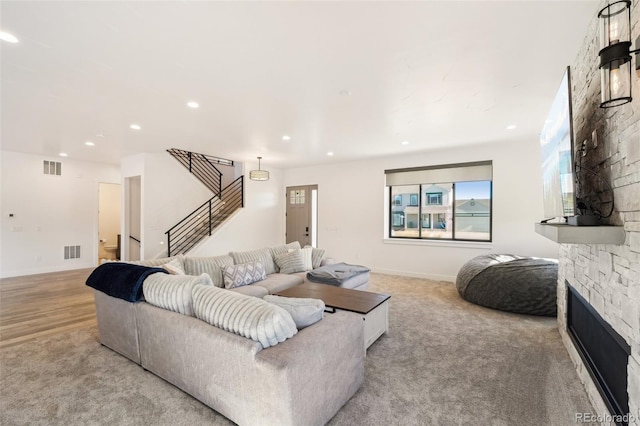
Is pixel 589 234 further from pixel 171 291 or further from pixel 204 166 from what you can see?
pixel 204 166

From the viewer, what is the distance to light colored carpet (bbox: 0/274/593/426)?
198 centimetres

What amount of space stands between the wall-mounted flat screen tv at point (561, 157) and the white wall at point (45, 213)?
353 inches

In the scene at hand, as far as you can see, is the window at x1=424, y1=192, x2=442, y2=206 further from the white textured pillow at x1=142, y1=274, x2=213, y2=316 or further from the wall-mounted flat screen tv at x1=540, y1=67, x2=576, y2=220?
the white textured pillow at x1=142, y1=274, x2=213, y2=316

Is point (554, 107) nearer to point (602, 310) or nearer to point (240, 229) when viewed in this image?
point (602, 310)

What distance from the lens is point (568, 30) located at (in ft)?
6.83

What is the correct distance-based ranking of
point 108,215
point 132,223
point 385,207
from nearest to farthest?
point 385,207 < point 132,223 < point 108,215

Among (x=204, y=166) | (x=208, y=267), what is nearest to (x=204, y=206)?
(x=204, y=166)

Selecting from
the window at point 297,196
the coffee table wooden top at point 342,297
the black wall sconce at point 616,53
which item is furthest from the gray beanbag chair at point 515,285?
the window at point 297,196

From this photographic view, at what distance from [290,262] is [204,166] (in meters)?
4.22

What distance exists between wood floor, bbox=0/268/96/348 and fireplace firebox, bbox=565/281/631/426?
489cm

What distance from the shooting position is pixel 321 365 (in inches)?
71.2

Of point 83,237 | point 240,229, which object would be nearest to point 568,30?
point 240,229

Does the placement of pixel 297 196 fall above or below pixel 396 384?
above

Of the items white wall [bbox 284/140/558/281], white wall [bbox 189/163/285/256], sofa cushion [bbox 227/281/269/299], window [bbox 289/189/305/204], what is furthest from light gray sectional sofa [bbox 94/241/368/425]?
window [bbox 289/189/305/204]
